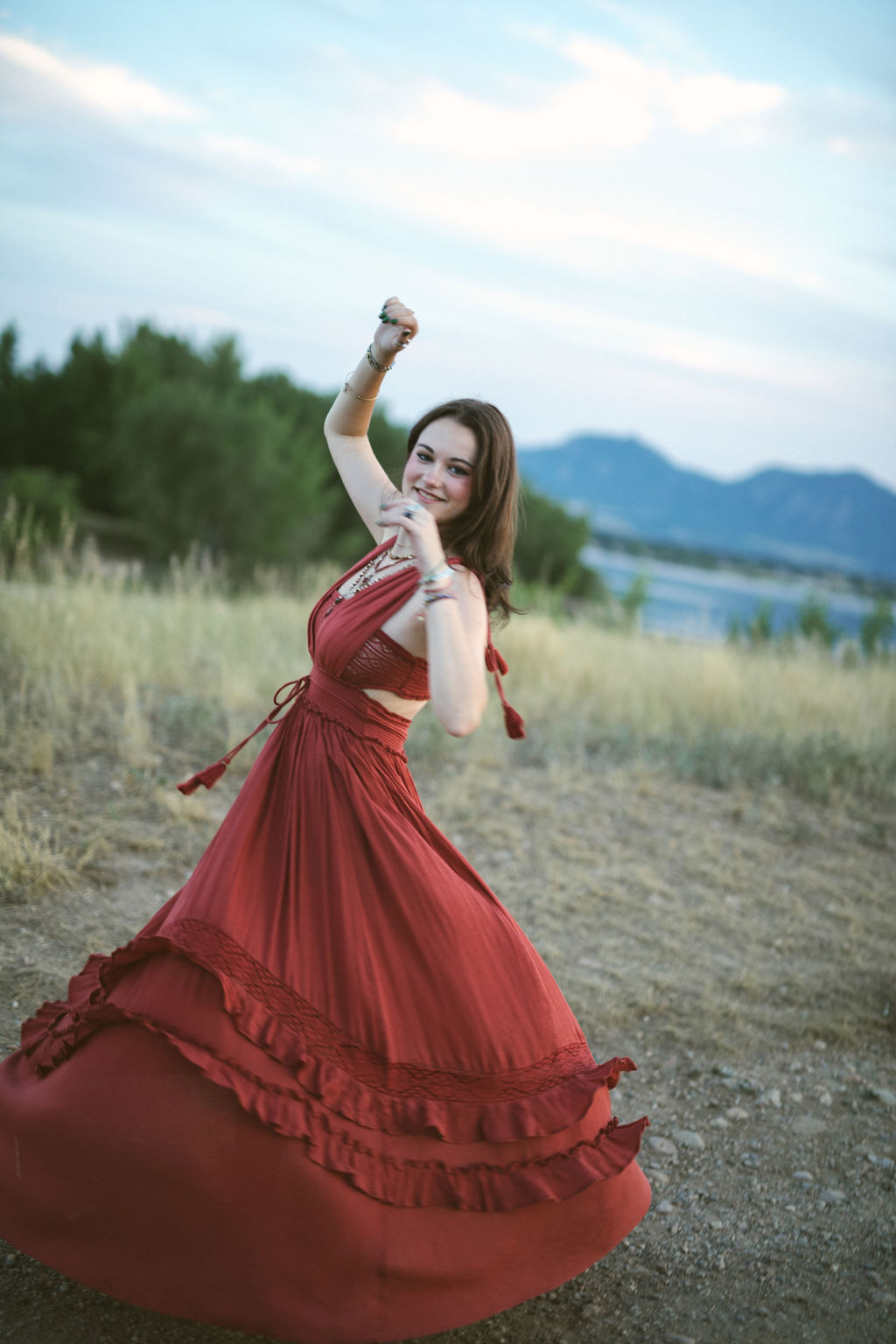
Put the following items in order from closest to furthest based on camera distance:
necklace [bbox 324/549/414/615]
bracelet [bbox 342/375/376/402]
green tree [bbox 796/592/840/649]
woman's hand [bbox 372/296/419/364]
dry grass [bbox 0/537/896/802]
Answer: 1. necklace [bbox 324/549/414/615]
2. woman's hand [bbox 372/296/419/364]
3. bracelet [bbox 342/375/376/402]
4. dry grass [bbox 0/537/896/802]
5. green tree [bbox 796/592/840/649]

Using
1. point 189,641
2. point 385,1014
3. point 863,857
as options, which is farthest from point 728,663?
point 385,1014

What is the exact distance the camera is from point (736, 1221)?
273 centimetres

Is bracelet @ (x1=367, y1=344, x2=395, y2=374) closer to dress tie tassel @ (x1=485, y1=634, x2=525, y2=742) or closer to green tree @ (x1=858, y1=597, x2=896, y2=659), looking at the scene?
dress tie tassel @ (x1=485, y1=634, x2=525, y2=742)

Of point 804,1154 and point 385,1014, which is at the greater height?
point 385,1014

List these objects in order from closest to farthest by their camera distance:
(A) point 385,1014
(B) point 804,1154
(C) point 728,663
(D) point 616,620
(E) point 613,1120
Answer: (A) point 385,1014 < (E) point 613,1120 < (B) point 804,1154 < (C) point 728,663 < (D) point 616,620

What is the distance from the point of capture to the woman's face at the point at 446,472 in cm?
216

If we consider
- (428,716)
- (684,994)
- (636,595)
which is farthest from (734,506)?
(684,994)

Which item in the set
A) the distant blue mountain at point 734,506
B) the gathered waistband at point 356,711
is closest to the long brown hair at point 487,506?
the gathered waistband at point 356,711

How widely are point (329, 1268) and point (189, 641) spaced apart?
5275mm

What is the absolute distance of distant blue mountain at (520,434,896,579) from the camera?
113 m

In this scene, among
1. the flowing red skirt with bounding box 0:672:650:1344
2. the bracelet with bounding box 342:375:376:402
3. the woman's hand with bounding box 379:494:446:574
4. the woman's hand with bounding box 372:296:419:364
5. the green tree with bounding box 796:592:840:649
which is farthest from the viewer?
the green tree with bounding box 796:592:840:649

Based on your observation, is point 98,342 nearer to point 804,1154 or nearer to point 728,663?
point 728,663

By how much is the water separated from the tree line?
3.29 meters

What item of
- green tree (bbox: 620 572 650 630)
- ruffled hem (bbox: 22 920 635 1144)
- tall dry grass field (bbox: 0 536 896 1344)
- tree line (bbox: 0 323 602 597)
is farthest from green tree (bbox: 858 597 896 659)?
ruffled hem (bbox: 22 920 635 1144)
